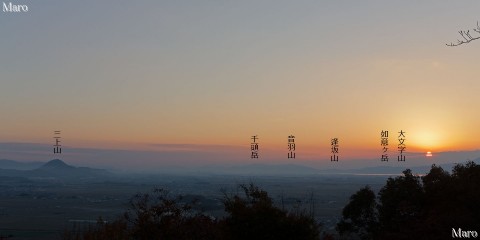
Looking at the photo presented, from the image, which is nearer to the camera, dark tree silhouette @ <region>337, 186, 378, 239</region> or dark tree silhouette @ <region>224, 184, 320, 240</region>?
dark tree silhouette @ <region>224, 184, 320, 240</region>

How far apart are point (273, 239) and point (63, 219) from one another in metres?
68.9

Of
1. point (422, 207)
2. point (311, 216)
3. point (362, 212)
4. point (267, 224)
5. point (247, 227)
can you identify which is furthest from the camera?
point (362, 212)

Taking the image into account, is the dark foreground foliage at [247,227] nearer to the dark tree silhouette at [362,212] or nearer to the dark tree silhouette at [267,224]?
the dark tree silhouette at [267,224]

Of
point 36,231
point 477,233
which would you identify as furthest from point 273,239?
point 36,231

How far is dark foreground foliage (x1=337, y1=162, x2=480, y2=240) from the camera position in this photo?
2168 cm

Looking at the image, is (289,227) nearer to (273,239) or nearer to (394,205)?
(273,239)

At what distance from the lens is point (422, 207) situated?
87.0 ft

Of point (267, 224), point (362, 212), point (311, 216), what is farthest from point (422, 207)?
point (267, 224)

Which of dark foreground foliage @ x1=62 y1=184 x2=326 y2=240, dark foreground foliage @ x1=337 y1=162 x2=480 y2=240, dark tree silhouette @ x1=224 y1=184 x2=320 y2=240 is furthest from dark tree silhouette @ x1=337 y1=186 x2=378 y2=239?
dark tree silhouette @ x1=224 y1=184 x2=320 y2=240

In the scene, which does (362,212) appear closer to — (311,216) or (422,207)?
(422,207)

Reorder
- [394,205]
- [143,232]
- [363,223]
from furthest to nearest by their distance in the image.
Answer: [363,223] < [394,205] < [143,232]

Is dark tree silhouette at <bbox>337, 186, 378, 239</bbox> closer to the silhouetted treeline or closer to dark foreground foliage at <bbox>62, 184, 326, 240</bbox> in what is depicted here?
the silhouetted treeline

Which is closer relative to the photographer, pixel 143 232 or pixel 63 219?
pixel 143 232

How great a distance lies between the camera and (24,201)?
113062 millimetres
